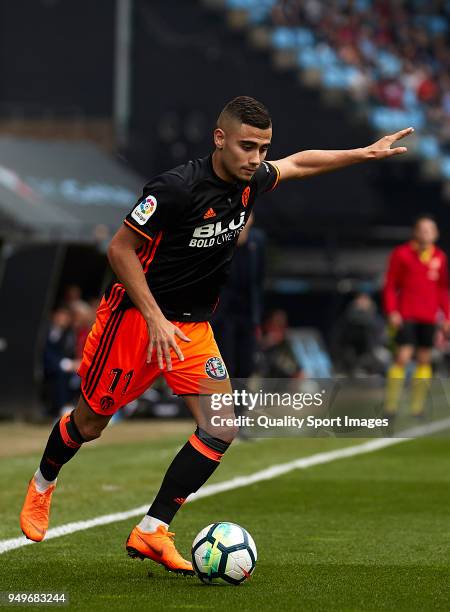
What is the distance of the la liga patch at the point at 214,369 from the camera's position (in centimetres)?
675

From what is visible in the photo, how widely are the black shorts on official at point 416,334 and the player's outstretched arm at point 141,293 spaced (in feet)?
35.2

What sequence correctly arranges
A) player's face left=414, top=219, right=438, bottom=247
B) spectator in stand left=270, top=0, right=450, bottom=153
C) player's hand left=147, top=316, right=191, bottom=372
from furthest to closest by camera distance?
spectator in stand left=270, top=0, right=450, bottom=153, player's face left=414, top=219, right=438, bottom=247, player's hand left=147, top=316, right=191, bottom=372

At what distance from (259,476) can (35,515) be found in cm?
452

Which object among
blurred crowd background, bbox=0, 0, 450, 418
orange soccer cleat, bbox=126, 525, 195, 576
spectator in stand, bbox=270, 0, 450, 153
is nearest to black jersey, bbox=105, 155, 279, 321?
orange soccer cleat, bbox=126, 525, 195, 576

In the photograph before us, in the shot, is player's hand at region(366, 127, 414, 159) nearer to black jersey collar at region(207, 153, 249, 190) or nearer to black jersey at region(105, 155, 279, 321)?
black jersey at region(105, 155, 279, 321)

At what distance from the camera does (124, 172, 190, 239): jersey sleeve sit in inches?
252

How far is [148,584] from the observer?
6.47 m

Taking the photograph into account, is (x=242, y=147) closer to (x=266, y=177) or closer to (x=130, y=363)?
(x=266, y=177)

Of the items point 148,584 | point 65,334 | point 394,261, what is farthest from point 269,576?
point 65,334

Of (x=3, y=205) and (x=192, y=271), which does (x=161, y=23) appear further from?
(x=192, y=271)

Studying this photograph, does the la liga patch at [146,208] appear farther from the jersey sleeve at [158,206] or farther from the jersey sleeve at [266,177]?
the jersey sleeve at [266,177]

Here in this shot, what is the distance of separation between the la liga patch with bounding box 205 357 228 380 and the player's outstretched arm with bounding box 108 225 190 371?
28 cm

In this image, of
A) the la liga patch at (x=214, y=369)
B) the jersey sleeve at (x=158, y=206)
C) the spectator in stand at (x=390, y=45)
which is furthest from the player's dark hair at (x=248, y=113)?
the spectator in stand at (x=390, y=45)

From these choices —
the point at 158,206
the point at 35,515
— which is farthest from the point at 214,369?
the point at 35,515
